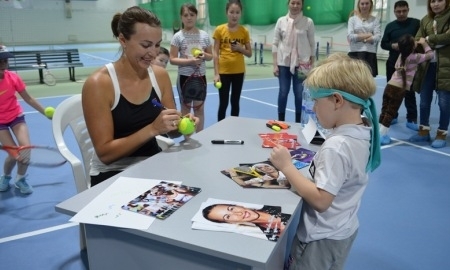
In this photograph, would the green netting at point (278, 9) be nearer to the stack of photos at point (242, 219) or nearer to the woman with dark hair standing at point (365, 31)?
the woman with dark hair standing at point (365, 31)

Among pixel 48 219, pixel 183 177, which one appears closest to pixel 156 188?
pixel 183 177

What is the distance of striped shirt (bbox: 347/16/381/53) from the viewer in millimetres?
5629

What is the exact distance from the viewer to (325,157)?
144cm

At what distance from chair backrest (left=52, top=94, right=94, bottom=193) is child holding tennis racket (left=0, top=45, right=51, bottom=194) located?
3.07 feet

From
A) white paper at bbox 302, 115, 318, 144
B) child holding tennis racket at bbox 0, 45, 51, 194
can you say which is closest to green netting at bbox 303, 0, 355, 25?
child holding tennis racket at bbox 0, 45, 51, 194

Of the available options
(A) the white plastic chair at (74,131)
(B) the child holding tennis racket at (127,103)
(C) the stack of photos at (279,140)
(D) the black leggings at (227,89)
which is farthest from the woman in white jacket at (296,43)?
(B) the child holding tennis racket at (127,103)

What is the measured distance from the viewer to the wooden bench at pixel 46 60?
921 centimetres

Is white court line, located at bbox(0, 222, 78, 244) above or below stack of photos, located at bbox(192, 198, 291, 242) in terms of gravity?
below

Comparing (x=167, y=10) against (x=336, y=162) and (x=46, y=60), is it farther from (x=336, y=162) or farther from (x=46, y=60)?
(x=336, y=162)

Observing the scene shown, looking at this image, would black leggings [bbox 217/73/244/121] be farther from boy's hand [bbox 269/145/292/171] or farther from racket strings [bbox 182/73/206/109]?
boy's hand [bbox 269/145/292/171]

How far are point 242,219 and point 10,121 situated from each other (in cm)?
291

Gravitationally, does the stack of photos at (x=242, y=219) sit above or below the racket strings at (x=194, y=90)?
below

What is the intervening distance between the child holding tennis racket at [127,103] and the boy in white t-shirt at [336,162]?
0.81 m

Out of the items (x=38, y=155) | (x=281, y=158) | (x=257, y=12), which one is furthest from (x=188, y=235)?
(x=257, y=12)
